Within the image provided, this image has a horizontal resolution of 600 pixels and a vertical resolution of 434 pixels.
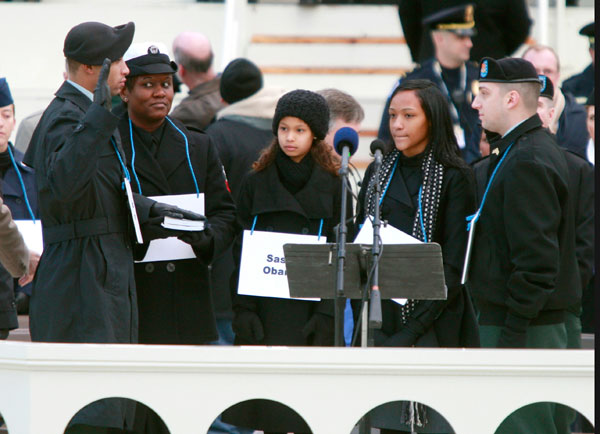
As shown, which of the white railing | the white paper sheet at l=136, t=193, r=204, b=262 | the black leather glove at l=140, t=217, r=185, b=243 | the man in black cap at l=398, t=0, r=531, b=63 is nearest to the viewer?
the white railing

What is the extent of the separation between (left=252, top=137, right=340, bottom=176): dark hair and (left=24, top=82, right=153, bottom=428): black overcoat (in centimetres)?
100

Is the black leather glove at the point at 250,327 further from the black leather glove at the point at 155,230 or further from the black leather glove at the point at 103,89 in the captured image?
the black leather glove at the point at 103,89

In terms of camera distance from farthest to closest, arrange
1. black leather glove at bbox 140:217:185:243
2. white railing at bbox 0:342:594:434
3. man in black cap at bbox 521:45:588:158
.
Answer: man in black cap at bbox 521:45:588:158
black leather glove at bbox 140:217:185:243
white railing at bbox 0:342:594:434

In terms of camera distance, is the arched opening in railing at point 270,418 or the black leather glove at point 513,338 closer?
the black leather glove at point 513,338

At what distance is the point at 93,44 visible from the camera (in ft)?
17.3

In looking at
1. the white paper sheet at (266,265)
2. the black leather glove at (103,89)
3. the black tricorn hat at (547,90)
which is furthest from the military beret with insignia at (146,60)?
the black tricorn hat at (547,90)

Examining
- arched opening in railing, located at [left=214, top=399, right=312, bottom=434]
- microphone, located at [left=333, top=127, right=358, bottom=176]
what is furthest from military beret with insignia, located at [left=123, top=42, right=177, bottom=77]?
arched opening in railing, located at [left=214, top=399, right=312, bottom=434]

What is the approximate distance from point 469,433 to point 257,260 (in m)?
1.87

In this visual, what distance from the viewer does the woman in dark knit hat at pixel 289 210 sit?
591 cm

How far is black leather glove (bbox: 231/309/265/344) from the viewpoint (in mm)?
5915

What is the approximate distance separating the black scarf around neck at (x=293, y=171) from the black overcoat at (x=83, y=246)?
3.35ft

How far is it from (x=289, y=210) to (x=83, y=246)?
3.82ft

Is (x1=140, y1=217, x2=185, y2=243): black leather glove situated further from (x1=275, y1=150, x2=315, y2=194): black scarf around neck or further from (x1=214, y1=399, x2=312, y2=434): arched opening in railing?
(x1=214, y1=399, x2=312, y2=434): arched opening in railing

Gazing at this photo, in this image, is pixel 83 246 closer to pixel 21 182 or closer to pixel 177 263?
pixel 177 263
